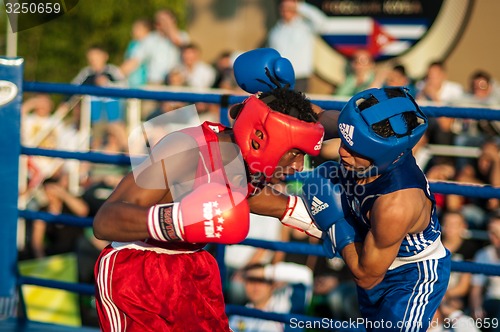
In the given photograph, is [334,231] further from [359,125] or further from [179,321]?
[179,321]

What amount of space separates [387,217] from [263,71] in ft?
2.73

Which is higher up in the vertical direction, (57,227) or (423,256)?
(423,256)

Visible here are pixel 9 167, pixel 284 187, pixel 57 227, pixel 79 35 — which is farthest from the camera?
pixel 79 35

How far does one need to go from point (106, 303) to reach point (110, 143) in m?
3.91

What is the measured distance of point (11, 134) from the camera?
4.27 meters

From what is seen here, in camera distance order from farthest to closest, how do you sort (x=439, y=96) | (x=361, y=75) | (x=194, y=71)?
1. (x=194, y=71)
2. (x=361, y=75)
3. (x=439, y=96)

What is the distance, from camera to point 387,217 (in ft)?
9.57

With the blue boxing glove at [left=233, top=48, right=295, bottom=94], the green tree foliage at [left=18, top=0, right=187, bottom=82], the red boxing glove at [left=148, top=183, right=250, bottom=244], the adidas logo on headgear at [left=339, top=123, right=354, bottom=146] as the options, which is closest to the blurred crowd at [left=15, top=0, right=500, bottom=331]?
the blue boxing glove at [left=233, top=48, right=295, bottom=94]

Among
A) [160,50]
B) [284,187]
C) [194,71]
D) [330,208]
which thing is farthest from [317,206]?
[160,50]

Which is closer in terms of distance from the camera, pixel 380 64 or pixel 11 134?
pixel 11 134

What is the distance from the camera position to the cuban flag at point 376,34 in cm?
772

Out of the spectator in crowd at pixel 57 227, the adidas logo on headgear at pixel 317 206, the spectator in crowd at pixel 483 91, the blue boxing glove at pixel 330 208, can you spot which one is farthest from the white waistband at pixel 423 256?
the spectator in crowd at pixel 57 227

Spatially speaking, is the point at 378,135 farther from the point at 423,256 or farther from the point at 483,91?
the point at 483,91

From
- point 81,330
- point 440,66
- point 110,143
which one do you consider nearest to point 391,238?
point 81,330
